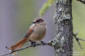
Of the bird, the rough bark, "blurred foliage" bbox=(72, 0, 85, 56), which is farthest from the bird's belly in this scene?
"blurred foliage" bbox=(72, 0, 85, 56)

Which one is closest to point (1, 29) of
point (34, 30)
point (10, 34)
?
point (10, 34)

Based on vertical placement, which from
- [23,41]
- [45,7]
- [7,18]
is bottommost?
[23,41]

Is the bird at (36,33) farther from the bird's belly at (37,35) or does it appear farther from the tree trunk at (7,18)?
the tree trunk at (7,18)

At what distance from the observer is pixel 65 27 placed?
2.49 metres

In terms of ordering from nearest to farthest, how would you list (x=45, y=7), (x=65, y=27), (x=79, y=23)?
(x=45, y=7)
(x=65, y=27)
(x=79, y=23)

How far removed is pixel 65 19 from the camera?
246cm

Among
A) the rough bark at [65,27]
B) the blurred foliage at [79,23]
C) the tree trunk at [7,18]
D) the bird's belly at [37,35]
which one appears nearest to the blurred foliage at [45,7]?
the rough bark at [65,27]

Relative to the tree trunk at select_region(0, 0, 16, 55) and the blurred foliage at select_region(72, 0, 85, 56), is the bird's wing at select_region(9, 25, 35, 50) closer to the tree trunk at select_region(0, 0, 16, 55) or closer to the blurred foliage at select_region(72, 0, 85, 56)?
the blurred foliage at select_region(72, 0, 85, 56)

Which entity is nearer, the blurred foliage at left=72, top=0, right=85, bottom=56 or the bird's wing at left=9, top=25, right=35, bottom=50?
the bird's wing at left=9, top=25, right=35, bottom=50

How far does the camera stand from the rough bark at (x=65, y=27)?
248cm

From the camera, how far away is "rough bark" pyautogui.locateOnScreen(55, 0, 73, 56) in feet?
8.13

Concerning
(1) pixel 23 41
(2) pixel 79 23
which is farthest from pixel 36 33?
(2) pixel 79 23

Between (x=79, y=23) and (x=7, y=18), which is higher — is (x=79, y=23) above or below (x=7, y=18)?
below

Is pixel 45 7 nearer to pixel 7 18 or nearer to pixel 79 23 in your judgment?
pixel 79 23
